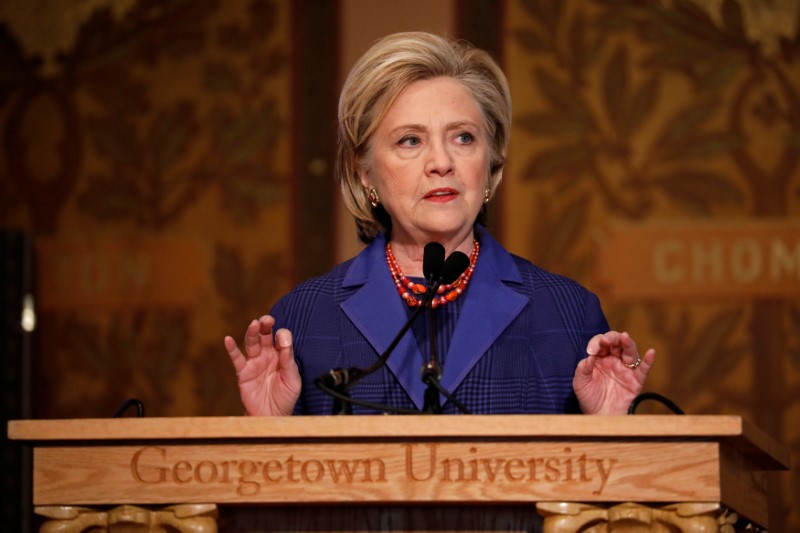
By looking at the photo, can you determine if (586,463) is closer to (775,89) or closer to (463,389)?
(463,389)

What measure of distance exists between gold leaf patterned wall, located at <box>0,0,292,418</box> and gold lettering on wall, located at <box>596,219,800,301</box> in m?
1.18

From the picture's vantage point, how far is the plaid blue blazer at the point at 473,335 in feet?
8.20

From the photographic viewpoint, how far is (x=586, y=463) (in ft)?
6.25

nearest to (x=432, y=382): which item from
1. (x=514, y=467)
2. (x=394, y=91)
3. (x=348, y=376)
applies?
(x=348, y=376)

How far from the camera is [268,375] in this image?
244 cm

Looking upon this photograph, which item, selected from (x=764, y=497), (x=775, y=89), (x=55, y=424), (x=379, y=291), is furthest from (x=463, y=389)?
(x=775, y=89)

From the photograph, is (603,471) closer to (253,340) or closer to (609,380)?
(609,380)

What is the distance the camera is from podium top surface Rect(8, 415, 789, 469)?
6.16 ft

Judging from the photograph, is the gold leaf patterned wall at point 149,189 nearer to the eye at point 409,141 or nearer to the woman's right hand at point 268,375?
the eye at point 409,141

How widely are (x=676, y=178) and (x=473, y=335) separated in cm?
218

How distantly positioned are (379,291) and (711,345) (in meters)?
2.11

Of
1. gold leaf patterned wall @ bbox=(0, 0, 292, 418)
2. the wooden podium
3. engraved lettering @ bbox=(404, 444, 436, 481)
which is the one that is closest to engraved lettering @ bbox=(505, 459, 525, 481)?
the wooden podium

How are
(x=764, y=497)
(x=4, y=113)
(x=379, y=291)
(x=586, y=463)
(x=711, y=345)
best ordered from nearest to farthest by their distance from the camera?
(x=586, y=463), (x=764, y=497), (x=379, y=291), (x=711, y=345), (x=4, y=113)

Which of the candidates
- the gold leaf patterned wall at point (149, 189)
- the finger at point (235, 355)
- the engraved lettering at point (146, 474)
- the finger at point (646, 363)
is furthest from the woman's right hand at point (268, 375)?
the gold leaf patterned wall at point (149, 189)
